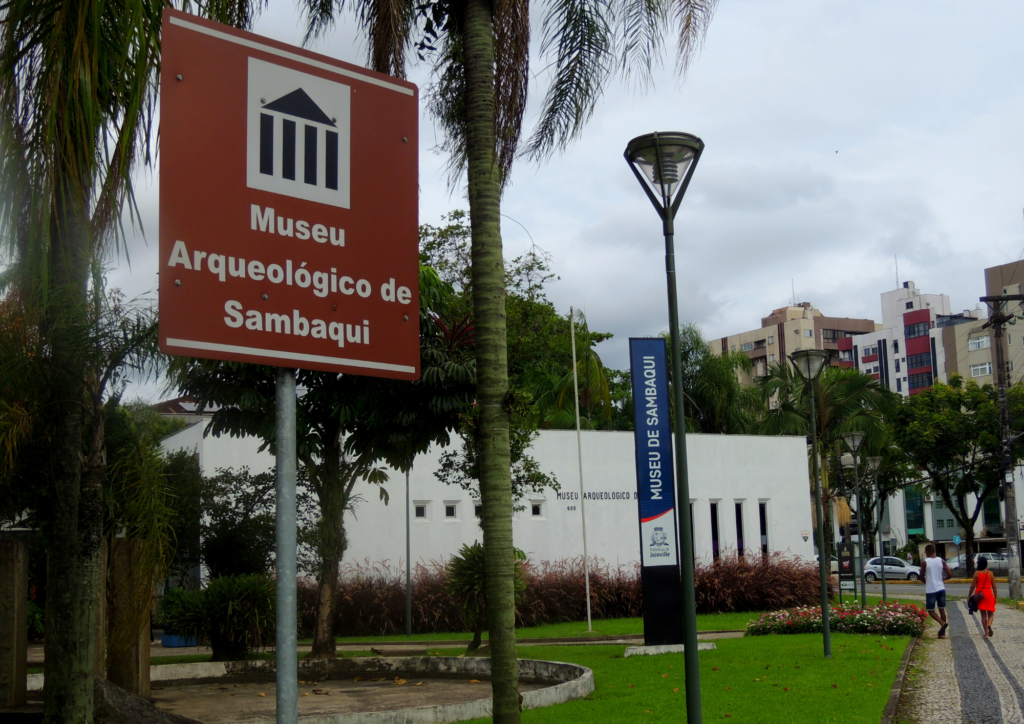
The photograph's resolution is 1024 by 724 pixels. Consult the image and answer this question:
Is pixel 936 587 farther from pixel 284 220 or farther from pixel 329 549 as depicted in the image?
pixel 284 220

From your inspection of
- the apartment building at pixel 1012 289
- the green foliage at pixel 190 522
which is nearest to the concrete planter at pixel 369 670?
the green foliage at pixel 190 522

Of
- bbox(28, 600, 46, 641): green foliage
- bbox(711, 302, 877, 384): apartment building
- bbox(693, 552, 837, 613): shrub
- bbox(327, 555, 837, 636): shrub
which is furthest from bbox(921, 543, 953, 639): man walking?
bbox(711, 302, 877, 384): apartment building

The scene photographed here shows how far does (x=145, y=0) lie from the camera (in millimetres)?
4590

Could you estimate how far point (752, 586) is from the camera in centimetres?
2811

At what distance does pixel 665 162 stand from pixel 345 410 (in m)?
8.22

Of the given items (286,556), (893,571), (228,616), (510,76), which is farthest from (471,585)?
(893,571)

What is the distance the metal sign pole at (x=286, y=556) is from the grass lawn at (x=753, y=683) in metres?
7.27

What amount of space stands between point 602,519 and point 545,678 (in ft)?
53.5

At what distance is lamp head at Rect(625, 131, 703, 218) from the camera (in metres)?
7.46

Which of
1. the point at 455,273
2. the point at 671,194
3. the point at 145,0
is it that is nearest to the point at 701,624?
the point at 455,273

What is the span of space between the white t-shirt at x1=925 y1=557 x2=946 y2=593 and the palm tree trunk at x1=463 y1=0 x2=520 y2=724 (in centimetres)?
1473

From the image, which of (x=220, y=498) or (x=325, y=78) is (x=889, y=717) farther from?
(x=220, y=498)

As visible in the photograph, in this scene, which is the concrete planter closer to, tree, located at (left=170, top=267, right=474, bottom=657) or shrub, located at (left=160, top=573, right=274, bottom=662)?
tree, located at (left=170, top=267, right=474, bottom=657)

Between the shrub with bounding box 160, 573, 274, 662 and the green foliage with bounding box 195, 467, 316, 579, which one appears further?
the green foliage with bounding box 195, 467, 316, 579
